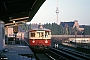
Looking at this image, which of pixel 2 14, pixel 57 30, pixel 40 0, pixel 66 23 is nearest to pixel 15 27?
pixel 2 14

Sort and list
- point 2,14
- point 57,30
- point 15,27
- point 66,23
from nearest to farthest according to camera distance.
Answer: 1. point 2,14
2. point 15,27
3. point 57,30
4. point 66,23

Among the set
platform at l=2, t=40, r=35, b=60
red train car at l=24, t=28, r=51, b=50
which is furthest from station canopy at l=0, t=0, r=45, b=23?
red train car at l=24, t=28, r=51, b=50

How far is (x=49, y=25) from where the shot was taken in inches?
4589

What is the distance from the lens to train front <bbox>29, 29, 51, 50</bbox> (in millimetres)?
25906

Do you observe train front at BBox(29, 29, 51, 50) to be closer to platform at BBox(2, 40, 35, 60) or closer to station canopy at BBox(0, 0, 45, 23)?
platform at BBox(2, 40, 35, 60)

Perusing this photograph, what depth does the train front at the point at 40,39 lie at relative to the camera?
85.0 ft

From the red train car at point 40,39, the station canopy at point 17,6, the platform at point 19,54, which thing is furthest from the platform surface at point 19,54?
the red train car at point 40,39

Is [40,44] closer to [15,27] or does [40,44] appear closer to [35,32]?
[35,32]

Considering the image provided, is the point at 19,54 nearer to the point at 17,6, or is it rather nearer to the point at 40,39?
the point at 17,6

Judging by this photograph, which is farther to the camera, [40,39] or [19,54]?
[40,39]

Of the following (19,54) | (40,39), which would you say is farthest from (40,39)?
(19,54)

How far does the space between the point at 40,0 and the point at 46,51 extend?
13709 mm

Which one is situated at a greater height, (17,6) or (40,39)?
(17,6)

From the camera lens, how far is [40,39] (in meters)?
25.9
